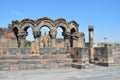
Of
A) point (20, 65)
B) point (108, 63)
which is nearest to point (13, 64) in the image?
point (20, 65)

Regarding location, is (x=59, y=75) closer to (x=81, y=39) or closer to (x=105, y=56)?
(x=105, y=56)

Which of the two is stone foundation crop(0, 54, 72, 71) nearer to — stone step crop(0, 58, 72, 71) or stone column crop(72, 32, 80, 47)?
stone step crop(0, 58, 72, 71)

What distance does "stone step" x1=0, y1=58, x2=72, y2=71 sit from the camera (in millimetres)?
10695

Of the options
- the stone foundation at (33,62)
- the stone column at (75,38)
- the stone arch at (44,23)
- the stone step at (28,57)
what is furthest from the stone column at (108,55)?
the stone arch at (44,23)

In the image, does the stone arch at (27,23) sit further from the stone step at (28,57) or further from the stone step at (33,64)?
the stone step at (33,64)

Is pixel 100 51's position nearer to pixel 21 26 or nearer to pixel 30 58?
pixel 30 58

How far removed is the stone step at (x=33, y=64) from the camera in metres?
10.7

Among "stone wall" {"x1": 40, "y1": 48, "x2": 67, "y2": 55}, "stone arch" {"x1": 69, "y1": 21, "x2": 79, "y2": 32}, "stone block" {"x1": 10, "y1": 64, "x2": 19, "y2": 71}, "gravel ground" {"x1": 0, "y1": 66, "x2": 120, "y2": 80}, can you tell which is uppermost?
"stone arch" {"x1": 69, "y1": 21, "x2": 79, "y2": 32}

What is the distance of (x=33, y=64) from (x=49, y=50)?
1.64m

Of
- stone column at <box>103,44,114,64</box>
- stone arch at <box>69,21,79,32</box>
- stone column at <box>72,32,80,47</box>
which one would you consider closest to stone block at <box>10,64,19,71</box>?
stone column at <box>103,44,114,64</box>

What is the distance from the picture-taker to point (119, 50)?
17359mm

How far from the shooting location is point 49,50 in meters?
12.4

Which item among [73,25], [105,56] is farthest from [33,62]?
[73,25]

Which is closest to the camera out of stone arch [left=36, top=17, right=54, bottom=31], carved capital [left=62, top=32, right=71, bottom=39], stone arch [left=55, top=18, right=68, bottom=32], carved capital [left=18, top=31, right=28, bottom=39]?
carved capital [left=18, top=31, right=28, bottom=39]
